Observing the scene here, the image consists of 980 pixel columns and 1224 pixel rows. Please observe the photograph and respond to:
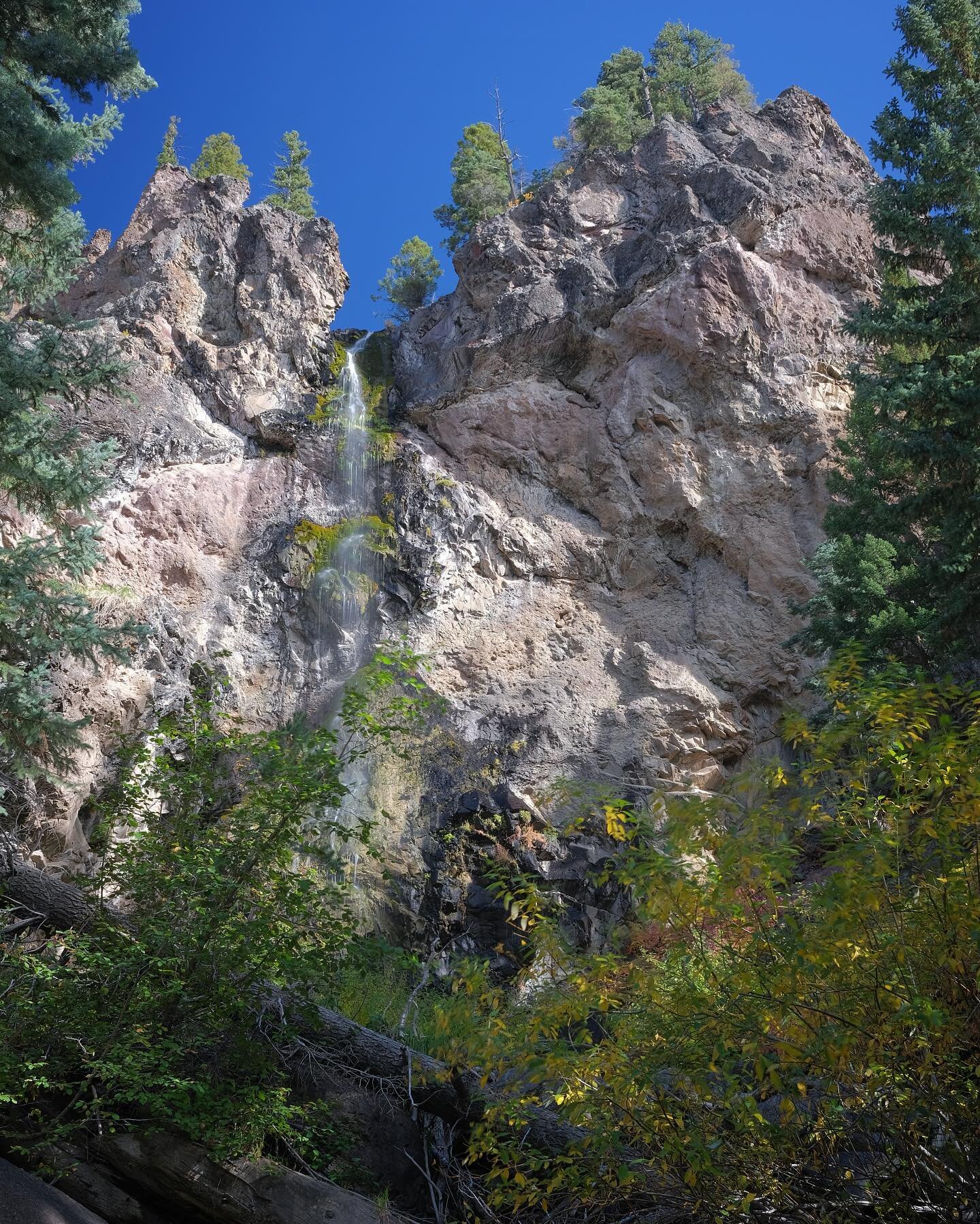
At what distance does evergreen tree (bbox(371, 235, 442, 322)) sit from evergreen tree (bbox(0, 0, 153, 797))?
950 inches

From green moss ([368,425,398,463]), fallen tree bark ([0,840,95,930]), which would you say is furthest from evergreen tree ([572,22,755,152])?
fallen tree bark ([0,840,95,930])

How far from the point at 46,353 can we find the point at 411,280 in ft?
91.5

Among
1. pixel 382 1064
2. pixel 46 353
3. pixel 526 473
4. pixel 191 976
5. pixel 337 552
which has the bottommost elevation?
pixel 382 1064

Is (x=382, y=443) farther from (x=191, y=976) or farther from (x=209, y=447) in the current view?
(x=191, y=976)

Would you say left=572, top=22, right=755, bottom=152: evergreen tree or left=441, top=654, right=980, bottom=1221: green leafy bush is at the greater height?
left=572, top=22, right=755, bottom=152: evergreen tree

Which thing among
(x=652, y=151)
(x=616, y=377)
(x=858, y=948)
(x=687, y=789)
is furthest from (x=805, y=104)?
(x=858, y=948)

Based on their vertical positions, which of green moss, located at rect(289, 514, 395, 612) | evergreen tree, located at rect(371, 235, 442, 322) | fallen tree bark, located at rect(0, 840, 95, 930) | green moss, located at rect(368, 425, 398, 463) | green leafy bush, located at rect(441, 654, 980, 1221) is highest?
evergreen tree, located at rect(371, 235, 442, 322)

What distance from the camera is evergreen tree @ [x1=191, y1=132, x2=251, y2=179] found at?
128 ft

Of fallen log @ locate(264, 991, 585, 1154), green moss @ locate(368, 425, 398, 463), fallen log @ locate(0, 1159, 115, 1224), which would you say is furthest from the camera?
green moss @ locate(368, 425, 398, 463)

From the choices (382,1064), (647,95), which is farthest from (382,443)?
(647,95)

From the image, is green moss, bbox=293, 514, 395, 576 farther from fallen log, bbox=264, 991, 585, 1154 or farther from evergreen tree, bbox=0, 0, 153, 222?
fallen log, bbox=264, 991, 585, 1154

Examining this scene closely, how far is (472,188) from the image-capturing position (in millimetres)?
36219

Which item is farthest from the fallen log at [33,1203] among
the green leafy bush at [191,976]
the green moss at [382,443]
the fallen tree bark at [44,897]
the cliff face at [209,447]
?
the green moss at [382,443]

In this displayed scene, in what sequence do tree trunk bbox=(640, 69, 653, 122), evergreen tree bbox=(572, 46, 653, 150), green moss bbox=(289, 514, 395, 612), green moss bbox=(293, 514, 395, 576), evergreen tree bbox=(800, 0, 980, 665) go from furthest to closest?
tree trunk bbox=(640, 69, 653, 122) < evergreen tree bbox=(572, 46, 653, 150) < green moss bbox=(293, 514, 395, 576) < green moss bbox=(289, 514, 395, 612) < evergreen tree bbox=(800, 0, 980, 665)
